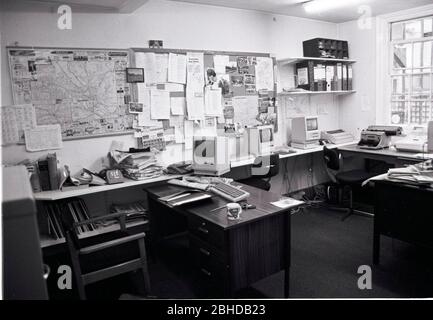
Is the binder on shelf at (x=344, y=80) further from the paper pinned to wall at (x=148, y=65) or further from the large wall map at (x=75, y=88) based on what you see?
the large wall map at (x=75, y=88)

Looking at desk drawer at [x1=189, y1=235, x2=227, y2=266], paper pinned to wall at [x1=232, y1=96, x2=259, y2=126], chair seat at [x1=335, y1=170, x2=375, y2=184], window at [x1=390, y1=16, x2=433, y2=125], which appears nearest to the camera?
desk drawer at [x1=189, y1=235, x2=227, y2=266]

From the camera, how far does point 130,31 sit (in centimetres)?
317

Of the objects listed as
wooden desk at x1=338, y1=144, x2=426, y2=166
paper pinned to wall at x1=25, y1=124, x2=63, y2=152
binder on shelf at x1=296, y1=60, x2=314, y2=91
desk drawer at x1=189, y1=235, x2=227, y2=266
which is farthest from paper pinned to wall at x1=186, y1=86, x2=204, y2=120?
wooden desk at x1=338, y1=144, x2=426, y2=166

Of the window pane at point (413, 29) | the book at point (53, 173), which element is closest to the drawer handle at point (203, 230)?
the book at point (53, 173)

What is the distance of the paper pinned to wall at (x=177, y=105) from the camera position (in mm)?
3453

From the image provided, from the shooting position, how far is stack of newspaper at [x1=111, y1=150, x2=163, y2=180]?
9.83 feet

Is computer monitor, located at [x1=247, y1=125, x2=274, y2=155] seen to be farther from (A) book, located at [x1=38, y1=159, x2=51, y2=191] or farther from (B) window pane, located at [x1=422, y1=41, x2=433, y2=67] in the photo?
(B) window pane, located at [x1=422, y1=41, x2=433, y2=67]

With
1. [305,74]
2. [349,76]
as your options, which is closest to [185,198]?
[305,74]

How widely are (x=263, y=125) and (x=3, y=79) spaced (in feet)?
8.80

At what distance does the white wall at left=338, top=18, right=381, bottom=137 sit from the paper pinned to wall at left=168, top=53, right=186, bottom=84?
2636 mm

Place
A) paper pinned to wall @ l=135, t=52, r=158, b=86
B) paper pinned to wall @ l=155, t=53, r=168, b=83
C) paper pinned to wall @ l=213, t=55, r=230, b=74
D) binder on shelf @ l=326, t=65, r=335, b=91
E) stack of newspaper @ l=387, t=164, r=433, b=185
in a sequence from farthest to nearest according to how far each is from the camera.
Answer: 1. binder on shelf @ l=326, t=65, r=335, b=91
2. paper pinned to wall @ l=213, t=55, r=230, b=74
3. paper pinned to wall @ l=155, t=53, r=168, b=83
4. paper pinned to wall @ l=135, t=52, r=158, b=86
5. stack of newspaper @ l=387, t=164, r=433, b=185

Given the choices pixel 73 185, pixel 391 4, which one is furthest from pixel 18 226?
pixel 391 4

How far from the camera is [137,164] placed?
9.90 feet

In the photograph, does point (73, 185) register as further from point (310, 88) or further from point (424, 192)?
point (310, 88)
